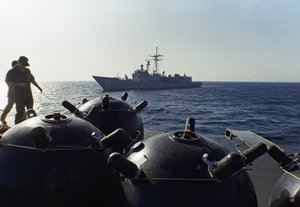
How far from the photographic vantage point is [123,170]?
2.91 meters

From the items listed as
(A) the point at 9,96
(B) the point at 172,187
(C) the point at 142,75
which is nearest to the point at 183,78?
(C) the point at 142,75

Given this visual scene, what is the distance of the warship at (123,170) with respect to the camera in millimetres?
2932

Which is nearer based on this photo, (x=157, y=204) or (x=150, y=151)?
(x=157, y=204)

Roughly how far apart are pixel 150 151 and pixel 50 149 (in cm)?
88

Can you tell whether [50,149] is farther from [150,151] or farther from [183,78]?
[183,78]

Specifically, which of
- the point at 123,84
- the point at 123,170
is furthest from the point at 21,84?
the point at 123,84

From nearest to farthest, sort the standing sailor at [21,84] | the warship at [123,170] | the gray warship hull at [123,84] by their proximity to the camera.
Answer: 1. the warship at [123,170]
2. the standing sailor at [21,84]
3. the gray warship hull at [123,84]

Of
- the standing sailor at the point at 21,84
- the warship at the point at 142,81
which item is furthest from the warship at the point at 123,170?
the warship at the point at 142,81

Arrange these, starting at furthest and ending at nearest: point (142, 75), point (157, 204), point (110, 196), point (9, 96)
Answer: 1. point (142, 75)
2. point (9, 96)
3. point (110, 196)
4. point (157, 204)

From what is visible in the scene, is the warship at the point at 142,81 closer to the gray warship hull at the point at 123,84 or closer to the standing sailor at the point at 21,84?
the gray warship hull at the point at 123,84

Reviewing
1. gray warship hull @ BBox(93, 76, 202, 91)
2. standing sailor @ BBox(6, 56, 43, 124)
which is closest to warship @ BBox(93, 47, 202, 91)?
gray warship hull @ BBox(93, 76, 202, 91)

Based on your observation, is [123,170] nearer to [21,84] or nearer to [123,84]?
[21,84]

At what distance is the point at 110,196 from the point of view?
335cm

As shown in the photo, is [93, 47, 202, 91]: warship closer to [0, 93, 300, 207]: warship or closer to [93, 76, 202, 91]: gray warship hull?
[93, 76, 202, 91]: gray warship hull
